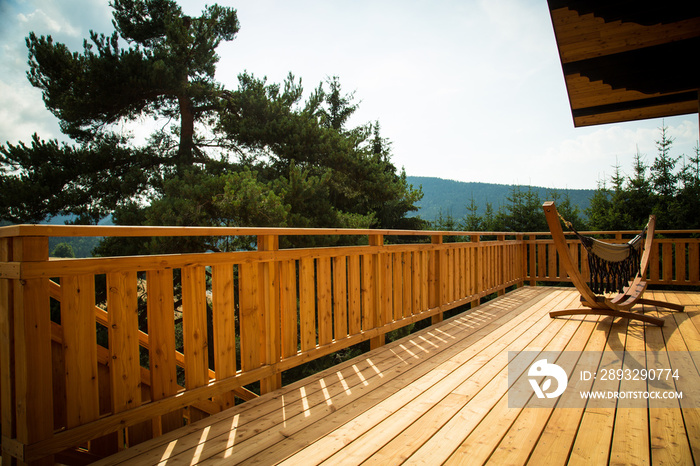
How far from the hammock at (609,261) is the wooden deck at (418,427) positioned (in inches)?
39.6

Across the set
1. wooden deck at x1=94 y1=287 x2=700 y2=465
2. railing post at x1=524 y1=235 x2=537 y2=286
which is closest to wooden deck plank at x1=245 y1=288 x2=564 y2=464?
wooden deck at x1=94 y1=287 x2=700 y2=465

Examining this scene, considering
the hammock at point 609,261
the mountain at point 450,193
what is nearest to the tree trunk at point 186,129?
the hammock at point 609,261

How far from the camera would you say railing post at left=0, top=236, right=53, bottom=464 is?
4.55ft

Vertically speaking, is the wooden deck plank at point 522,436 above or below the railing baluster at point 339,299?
below

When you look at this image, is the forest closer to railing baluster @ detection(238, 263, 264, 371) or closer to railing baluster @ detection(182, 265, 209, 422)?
railing baluster @ detection(238, 263, 264, 371)

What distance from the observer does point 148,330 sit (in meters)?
1.69

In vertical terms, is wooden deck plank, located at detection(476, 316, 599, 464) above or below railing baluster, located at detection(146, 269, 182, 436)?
below

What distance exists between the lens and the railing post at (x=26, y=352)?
4.55 feet

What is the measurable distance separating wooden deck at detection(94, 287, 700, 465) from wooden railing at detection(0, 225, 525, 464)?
201 mm

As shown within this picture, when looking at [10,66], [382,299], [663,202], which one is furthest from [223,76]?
[663,202]

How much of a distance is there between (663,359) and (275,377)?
9.23 feet

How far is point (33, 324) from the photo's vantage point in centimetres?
141

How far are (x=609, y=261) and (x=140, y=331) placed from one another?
4155 millimetres

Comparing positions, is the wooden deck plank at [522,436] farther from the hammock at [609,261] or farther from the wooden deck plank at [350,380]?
the hammock at [609,261]
